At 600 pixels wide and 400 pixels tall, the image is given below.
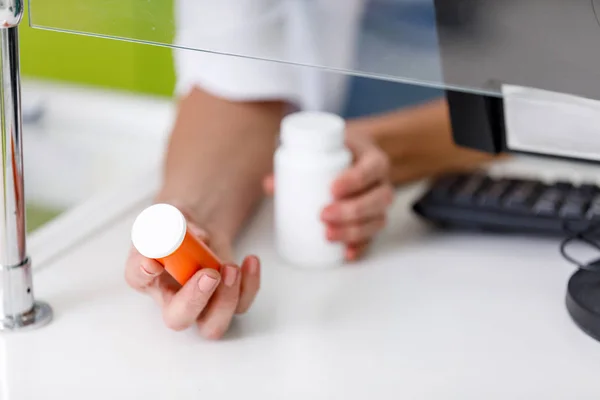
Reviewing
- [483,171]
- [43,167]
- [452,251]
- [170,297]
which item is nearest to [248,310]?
[170,297]

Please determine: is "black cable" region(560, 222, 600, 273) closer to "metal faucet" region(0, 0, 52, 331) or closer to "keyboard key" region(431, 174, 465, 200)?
"keyboard key" region(431, 174, 465, 200)

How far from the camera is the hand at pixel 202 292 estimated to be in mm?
506

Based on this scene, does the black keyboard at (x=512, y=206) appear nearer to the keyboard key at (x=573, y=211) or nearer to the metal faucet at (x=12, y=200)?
the keyboard key at (x=573, y=211)

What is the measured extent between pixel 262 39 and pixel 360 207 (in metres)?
0.16

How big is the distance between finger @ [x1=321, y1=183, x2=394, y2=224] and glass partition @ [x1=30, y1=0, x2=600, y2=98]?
0.15 metres

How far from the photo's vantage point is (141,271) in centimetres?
52

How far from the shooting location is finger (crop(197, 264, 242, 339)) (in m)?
0.53

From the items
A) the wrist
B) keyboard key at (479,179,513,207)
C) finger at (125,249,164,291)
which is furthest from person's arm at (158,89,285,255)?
keyboard key at (479,179,513,207)

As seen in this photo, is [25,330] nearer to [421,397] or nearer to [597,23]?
[421,397]

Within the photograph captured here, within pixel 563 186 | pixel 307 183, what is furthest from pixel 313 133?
pixel 563 186

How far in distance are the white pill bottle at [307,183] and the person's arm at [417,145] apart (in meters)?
0.20

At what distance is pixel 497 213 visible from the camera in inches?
27.2

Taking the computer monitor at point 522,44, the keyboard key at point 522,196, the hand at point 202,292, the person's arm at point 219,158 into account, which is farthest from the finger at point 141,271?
the keyboard key at point 522,196

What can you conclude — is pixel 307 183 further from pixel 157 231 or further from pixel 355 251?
pixel 157 231
